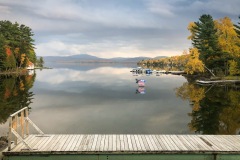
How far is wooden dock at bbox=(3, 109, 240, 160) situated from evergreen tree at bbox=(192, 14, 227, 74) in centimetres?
7363

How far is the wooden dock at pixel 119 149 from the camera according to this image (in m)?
15.2

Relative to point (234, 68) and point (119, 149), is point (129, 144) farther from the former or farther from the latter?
point (234, 68)

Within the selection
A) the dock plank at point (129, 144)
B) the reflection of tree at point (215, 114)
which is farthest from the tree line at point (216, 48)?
the dock plank at point (129, 144)

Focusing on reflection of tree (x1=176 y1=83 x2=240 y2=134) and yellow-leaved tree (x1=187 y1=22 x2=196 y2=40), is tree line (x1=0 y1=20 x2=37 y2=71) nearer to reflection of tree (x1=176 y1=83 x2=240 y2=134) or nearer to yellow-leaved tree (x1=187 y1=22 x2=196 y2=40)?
yellow-leaved tree (x1=187 y1=22 x2=196 y2=40)

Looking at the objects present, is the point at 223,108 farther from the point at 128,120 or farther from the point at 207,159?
the point at 207,159

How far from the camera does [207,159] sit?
15695 millimetres

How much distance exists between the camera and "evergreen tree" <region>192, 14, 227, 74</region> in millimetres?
87125

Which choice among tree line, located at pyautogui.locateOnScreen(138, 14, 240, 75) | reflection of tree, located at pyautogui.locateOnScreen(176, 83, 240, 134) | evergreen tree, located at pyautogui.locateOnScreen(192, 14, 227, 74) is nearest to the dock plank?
reflection of tree, located at pyautogui.locateOnScreen(176, 83, 240, 134)

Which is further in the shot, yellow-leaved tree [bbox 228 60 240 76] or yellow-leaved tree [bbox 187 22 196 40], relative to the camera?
yellow-leaved tree [bbox 187 22 196 40]

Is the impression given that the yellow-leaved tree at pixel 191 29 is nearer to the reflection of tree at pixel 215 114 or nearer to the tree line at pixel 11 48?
the reflection of tree at pixel 215 114

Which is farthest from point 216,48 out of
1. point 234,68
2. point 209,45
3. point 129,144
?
point 129,144

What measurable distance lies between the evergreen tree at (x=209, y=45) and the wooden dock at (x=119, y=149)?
73627mm

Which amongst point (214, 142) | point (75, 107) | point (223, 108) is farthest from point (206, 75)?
point (214, 142)

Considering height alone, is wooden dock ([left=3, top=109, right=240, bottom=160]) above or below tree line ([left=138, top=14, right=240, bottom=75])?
below
